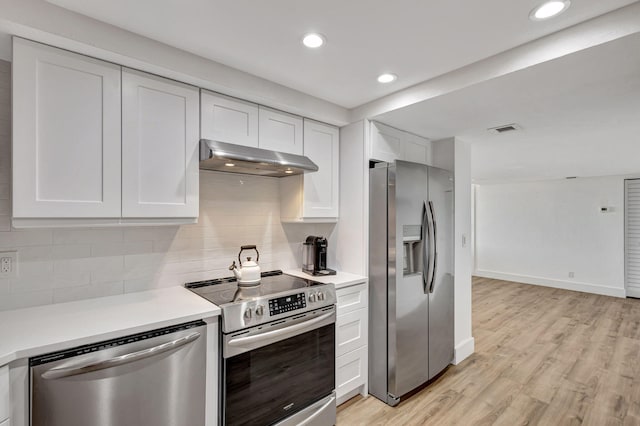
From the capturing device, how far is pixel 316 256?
2.66 meters

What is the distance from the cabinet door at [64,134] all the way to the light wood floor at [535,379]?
88.7 inches

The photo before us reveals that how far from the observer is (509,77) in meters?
1.82

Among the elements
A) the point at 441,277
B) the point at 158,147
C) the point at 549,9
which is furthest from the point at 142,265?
the point at 549,9

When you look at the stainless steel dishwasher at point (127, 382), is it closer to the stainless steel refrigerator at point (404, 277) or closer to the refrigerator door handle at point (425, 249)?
the stainless steel refrigerator at point (404, 277)

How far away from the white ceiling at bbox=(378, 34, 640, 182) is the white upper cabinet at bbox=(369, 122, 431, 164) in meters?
0.11

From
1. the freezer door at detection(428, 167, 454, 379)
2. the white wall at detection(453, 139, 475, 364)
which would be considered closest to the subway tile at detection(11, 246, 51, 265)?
the freezer door at detection(428, 167, 454, 379)

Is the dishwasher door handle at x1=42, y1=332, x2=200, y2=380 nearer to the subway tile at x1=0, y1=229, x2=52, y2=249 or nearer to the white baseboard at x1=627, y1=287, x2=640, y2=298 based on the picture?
the subway tile at x1=0, y1=229, x2=52, y2=249

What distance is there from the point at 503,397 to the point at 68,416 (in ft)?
9.68

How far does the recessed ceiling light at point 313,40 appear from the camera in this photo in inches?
65.3

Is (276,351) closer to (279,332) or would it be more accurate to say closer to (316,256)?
(279,332)

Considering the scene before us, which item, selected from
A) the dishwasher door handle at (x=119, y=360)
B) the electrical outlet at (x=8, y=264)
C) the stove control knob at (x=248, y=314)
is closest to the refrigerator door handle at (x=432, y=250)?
the stove control knob at (x=248, y=314)

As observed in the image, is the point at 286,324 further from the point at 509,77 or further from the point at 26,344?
the point at 509,77

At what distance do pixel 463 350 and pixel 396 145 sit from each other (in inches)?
88.4

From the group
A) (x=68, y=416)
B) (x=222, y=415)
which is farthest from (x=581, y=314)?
(x=68, y=416)
